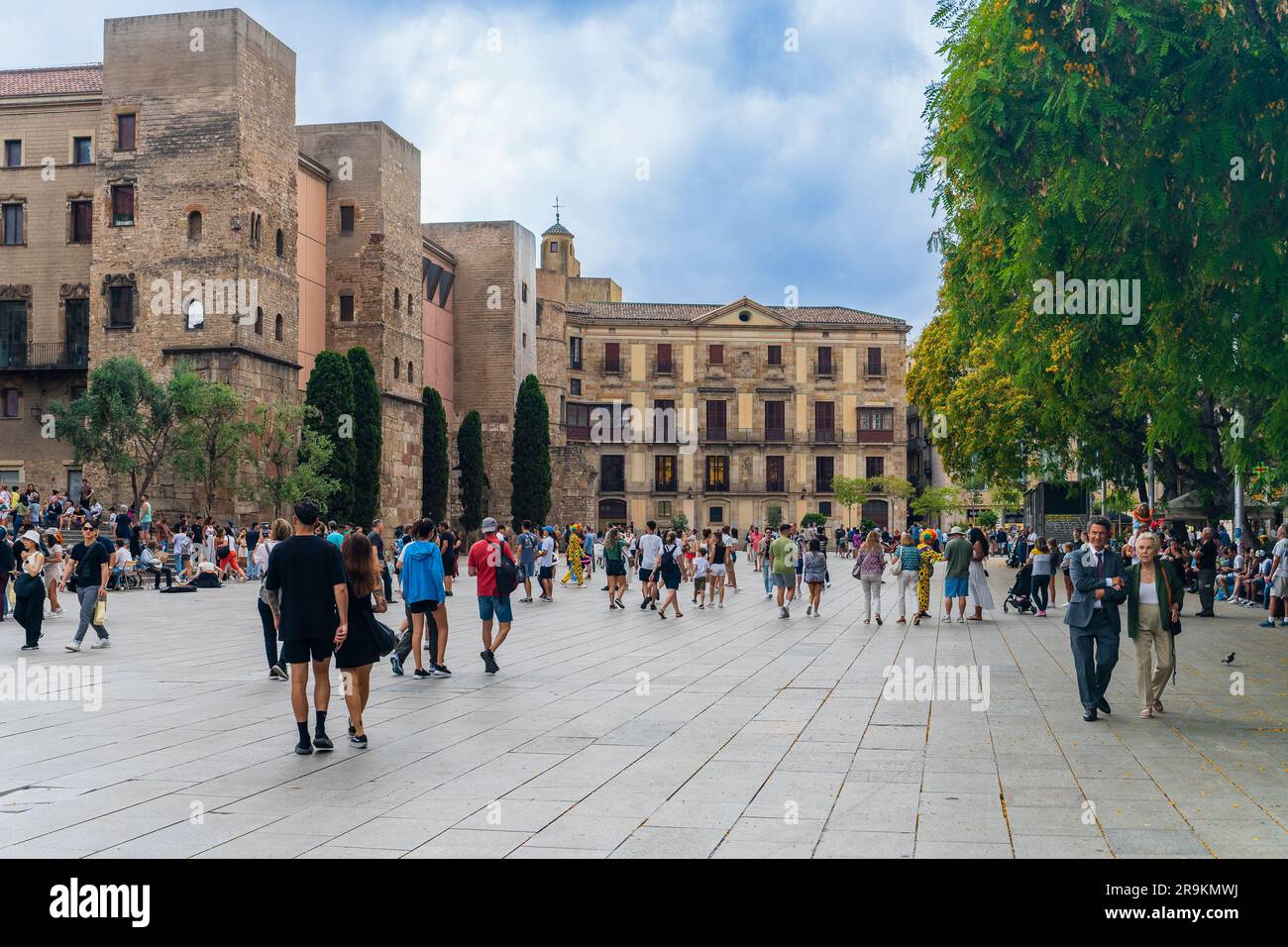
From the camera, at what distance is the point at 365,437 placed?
4500 centimetres

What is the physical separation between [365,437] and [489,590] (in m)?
32.4

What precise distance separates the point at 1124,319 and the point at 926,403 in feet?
84.8

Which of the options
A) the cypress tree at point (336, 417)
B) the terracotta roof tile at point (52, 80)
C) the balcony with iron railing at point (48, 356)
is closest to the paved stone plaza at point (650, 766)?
the cypress tree at point (336, 417)

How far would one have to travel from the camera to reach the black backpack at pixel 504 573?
545 inches

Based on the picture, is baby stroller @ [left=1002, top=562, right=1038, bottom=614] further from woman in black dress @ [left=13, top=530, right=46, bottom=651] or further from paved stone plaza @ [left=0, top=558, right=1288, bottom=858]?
woman in black dress @ [left=13, top=530, right=46, bottom=651]

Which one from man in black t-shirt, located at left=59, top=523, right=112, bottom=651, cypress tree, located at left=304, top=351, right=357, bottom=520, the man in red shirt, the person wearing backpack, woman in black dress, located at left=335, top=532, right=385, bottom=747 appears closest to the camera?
woman in black dress, located at left=335, top=532, right=385, bottom=747

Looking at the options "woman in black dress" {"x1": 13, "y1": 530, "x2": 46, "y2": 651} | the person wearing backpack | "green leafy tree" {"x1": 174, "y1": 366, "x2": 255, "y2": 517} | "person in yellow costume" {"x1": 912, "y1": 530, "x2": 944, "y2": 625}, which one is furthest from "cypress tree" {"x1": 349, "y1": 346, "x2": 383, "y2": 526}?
"woman in black dress" {"x1": 13, "y1": 530, "x2": 46, "y2": 651}

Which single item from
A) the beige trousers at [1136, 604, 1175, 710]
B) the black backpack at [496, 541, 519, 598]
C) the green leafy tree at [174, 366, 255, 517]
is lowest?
the beige trousers at [1136, 604, 1175, 710]

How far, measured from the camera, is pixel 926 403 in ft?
129

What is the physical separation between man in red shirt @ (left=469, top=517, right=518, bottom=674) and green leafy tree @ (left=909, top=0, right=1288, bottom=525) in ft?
20.2

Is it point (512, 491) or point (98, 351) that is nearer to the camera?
point (98, 351)

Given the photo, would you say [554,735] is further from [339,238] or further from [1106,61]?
[339,238]

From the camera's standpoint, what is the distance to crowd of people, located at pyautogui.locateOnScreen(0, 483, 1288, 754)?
352 inches
